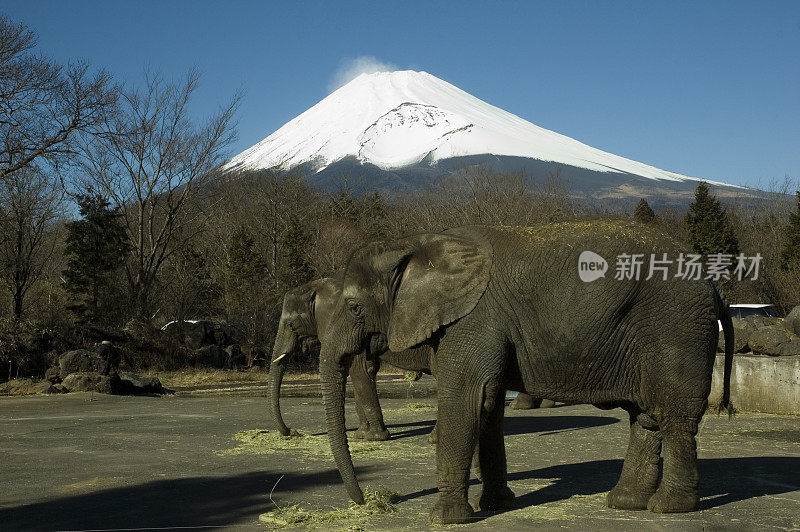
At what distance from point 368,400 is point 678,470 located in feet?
22.4

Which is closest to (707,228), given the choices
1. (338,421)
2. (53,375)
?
(53,375)

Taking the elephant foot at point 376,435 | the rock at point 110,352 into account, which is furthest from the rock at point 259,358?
the elephant foot at point 376,435

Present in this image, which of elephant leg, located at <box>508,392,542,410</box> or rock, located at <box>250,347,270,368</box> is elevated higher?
rock, located at <box>250,347,270,368</box>

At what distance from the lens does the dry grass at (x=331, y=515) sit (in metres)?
8.14

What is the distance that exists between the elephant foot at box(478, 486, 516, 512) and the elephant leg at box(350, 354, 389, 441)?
571cm

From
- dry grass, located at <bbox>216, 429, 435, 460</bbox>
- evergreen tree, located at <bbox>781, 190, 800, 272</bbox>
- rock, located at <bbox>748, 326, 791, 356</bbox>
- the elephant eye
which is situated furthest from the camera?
evergreen tree, located at <bbox>781, 190, 800, 272</bbox>

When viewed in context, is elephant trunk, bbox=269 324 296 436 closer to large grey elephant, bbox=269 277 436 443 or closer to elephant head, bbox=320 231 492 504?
large grey elephant, bbox=269 277 436 443

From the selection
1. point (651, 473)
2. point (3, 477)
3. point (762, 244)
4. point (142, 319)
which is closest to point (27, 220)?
point (142, 319)

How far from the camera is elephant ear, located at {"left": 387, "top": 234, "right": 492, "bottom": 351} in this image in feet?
25.8

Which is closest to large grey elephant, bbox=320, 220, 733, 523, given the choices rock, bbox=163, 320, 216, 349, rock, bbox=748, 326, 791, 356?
rock, bbox=748, 326, 791, 356

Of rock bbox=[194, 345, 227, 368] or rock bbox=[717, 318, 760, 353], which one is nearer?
rock bbox=[717, 318, 760, 353]

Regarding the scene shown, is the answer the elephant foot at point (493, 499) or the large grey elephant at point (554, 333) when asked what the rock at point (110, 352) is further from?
the large grey elephant at point (554, 333)

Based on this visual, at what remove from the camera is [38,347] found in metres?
28.3

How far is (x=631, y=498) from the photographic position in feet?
27.5
